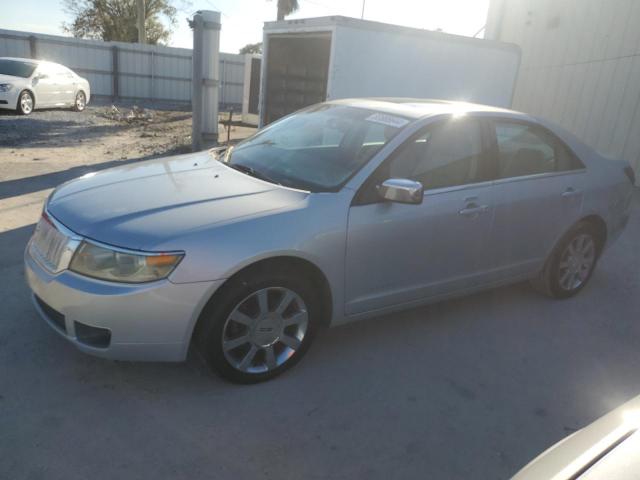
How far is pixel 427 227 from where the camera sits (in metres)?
3.38

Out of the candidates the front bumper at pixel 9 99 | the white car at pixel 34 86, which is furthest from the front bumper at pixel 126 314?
the white car at pixel 34 86

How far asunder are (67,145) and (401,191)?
9.27 metres

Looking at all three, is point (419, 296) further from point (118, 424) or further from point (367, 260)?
point (118, 424)

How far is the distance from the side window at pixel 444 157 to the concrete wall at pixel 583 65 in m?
7.50

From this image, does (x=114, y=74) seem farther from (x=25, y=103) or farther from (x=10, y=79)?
(x=10, y=79)

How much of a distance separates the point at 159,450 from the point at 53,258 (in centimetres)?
114

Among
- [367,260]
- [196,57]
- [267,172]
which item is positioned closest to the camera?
[367,260]

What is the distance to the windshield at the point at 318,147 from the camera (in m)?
3.30

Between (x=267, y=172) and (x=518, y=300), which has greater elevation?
(x=267, y=172)

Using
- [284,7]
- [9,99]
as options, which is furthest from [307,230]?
[284,7]

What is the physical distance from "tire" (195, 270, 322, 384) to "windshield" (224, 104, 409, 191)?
2.18ft

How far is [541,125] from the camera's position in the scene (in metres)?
4.14

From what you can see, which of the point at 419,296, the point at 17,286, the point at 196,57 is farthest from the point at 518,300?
the point at 196,57

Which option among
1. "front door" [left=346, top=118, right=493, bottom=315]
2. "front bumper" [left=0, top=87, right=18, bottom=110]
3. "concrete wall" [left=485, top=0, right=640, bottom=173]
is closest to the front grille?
"front door" [left=346, top=118, right=493, bottom=315]
